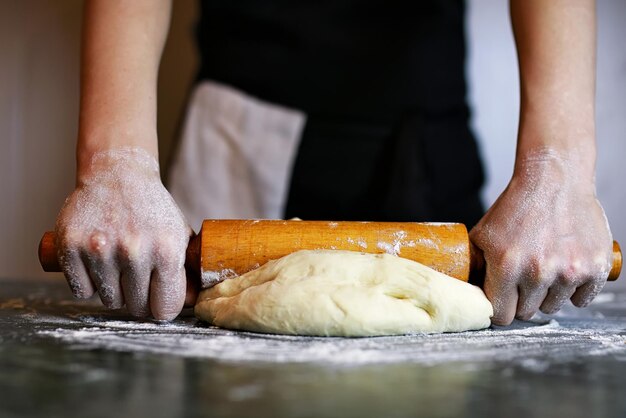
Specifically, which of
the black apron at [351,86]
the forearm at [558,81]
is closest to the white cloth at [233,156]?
the black apron at [351,86]

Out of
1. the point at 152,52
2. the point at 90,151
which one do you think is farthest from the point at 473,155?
the point at 90,151

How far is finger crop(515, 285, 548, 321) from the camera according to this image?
4.02ft

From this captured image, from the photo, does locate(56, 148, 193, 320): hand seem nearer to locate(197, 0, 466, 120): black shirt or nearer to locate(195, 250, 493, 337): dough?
locate(195, 250, 493, 337): dough

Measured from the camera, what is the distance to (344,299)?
3.62 ft

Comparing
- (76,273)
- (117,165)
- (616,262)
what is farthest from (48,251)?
(616,262)

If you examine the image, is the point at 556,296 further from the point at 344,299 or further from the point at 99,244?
the point at 99,244

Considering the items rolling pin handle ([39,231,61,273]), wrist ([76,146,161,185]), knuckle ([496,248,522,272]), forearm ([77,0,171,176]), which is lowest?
rolling pin handle ([39,231,61,273])

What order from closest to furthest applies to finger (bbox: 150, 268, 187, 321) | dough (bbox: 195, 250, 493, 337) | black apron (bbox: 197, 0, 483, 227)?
dough (bbox: 195, 250, 493, 337) < finger (bbox: 150, 268, 187, 321) < black apron (bbox: 197, 0, 483, 227)

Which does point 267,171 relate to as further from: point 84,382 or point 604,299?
point 84,382

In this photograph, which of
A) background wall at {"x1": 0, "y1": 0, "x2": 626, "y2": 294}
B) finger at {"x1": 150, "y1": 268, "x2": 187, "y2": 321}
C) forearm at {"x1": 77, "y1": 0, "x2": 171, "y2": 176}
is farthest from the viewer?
background wall at {"x1": 0, "y1": 0, "x2": 626, "y2": 294}

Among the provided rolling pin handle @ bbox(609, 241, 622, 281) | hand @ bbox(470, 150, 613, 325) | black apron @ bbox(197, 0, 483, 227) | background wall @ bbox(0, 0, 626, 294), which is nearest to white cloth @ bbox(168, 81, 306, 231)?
black apron @ bbox(197, 0, 483, 227)

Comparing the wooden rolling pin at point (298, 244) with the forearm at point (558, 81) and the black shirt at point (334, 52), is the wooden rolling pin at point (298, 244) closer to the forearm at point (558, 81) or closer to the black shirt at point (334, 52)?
the forearm at point (558, 81)

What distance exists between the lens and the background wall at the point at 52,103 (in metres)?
3.36

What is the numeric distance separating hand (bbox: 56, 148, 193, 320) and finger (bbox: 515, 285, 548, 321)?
1.89ft
